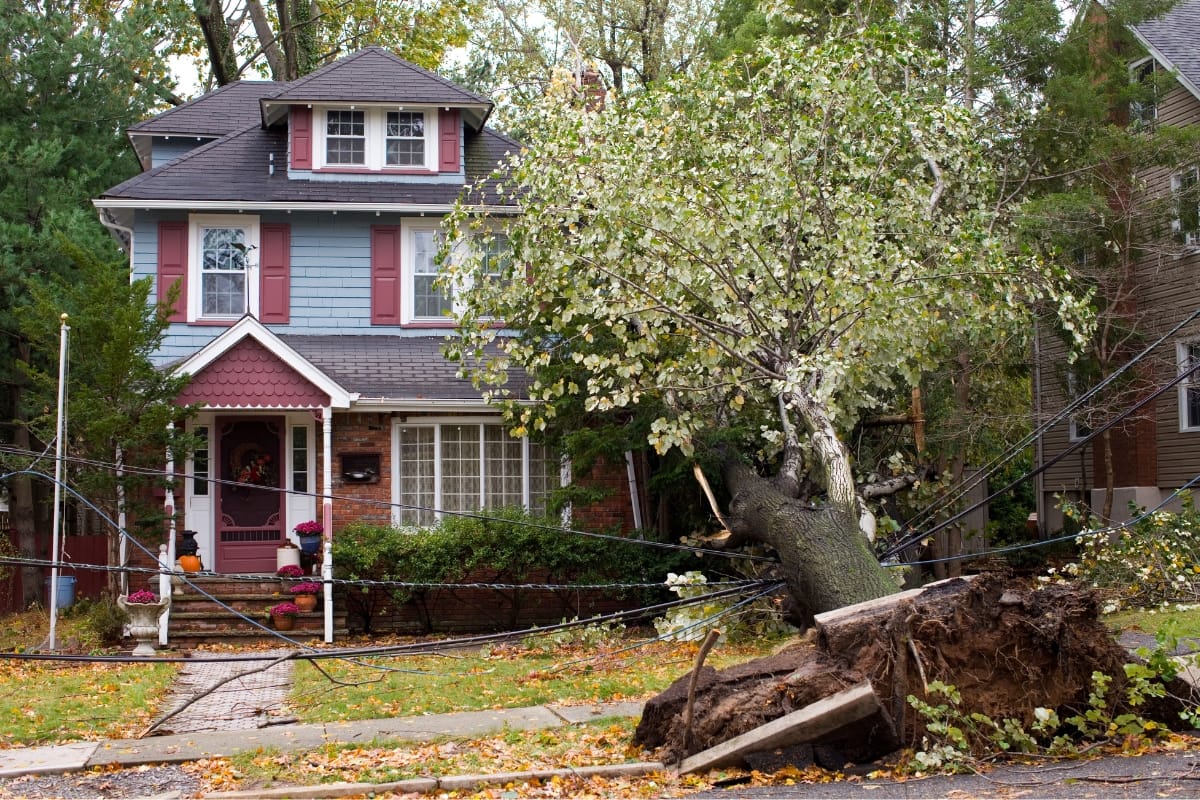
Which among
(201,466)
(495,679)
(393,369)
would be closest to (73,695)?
(495,679)

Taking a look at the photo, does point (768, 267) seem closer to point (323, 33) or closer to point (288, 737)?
point (288, 737)

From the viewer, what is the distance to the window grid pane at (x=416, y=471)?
1675 cm

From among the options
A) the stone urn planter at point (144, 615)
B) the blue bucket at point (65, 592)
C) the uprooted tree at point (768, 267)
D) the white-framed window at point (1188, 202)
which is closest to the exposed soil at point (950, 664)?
the uprooted tree at point (768, 267)

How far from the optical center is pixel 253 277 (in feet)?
57.9

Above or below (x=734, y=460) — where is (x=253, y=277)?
above

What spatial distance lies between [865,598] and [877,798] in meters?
3.15

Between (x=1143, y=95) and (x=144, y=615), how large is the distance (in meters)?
14.6

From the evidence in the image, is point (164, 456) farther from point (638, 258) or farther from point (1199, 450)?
point (1199, 450)

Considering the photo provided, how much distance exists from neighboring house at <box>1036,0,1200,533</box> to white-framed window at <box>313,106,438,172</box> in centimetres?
946

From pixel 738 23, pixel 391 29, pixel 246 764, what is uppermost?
pixel 391 29

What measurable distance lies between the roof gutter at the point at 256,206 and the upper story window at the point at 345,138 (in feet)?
4.46

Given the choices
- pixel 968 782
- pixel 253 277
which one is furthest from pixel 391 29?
pixel 968 782

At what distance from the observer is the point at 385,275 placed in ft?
58.6

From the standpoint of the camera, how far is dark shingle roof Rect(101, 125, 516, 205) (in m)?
17.4
